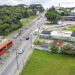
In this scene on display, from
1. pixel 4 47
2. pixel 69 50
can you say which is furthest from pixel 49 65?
pixel 4 47

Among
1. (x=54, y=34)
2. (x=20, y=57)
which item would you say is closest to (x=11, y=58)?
(x=20, y=57)

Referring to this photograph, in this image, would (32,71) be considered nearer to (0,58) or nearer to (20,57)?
(20,57)

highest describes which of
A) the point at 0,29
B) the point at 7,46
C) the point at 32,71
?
the point at 0,29

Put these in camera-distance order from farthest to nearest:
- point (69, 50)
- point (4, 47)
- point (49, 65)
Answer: point (4, 47)
point (69, 50)
point (49, 65)

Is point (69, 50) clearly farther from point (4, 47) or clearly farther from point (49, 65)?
point (4, 47)

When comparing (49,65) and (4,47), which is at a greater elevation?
(4,47)

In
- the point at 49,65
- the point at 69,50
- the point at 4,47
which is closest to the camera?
the point at 49,65

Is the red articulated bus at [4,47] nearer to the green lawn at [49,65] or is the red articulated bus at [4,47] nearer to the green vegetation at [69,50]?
the green lawn at [49,65]

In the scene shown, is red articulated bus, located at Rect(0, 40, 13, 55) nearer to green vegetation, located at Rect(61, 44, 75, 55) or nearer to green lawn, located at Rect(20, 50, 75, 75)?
green lawn, located at Rect(20, 50, 75, 75)

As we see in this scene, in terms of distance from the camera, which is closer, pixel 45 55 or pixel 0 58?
pixel 0 58

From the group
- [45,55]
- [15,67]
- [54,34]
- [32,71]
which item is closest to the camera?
[32,71]
